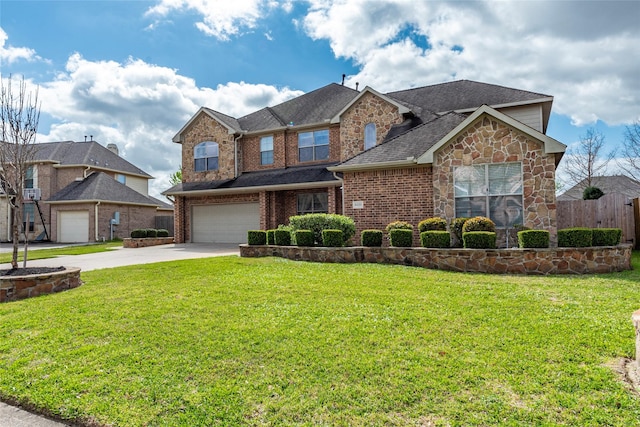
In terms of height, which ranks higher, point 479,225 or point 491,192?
point 491,192

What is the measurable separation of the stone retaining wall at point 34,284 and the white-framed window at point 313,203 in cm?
1150

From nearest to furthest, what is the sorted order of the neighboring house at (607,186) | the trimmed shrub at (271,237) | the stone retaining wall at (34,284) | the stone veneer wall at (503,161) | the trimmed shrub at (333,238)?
the stone retaining wall at (34,284) < the stone veneer wall at (503,161) < the trimmed shrub at (333,238) < the trimmed shrub at (271,237) < the neighboring house at (607,186)

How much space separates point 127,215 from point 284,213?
14494 mm

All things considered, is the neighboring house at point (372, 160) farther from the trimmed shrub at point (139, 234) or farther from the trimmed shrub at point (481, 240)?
the trimmed shrub at point (481, 240)

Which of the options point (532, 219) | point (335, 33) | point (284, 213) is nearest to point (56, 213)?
point (284, 213)

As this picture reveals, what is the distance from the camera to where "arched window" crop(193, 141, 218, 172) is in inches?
803

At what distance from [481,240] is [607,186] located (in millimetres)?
29643

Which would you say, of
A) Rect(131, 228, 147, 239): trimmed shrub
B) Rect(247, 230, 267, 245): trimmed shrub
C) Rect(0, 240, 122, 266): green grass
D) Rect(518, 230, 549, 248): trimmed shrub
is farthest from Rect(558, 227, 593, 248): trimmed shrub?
Rect(131, 228, 147, 239): trimmed shrub

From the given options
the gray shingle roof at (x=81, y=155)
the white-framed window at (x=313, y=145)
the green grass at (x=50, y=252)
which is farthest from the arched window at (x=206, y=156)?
the gray shingle roof at (x=81, y=155)

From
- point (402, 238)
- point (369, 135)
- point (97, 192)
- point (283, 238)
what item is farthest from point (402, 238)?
point (97, 192)

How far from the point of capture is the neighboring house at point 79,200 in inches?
973

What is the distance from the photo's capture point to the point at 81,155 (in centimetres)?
2859

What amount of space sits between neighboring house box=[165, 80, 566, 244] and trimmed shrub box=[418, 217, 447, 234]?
84 cm

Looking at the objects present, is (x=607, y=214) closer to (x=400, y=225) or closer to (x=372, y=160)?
(x=400, y=225)
